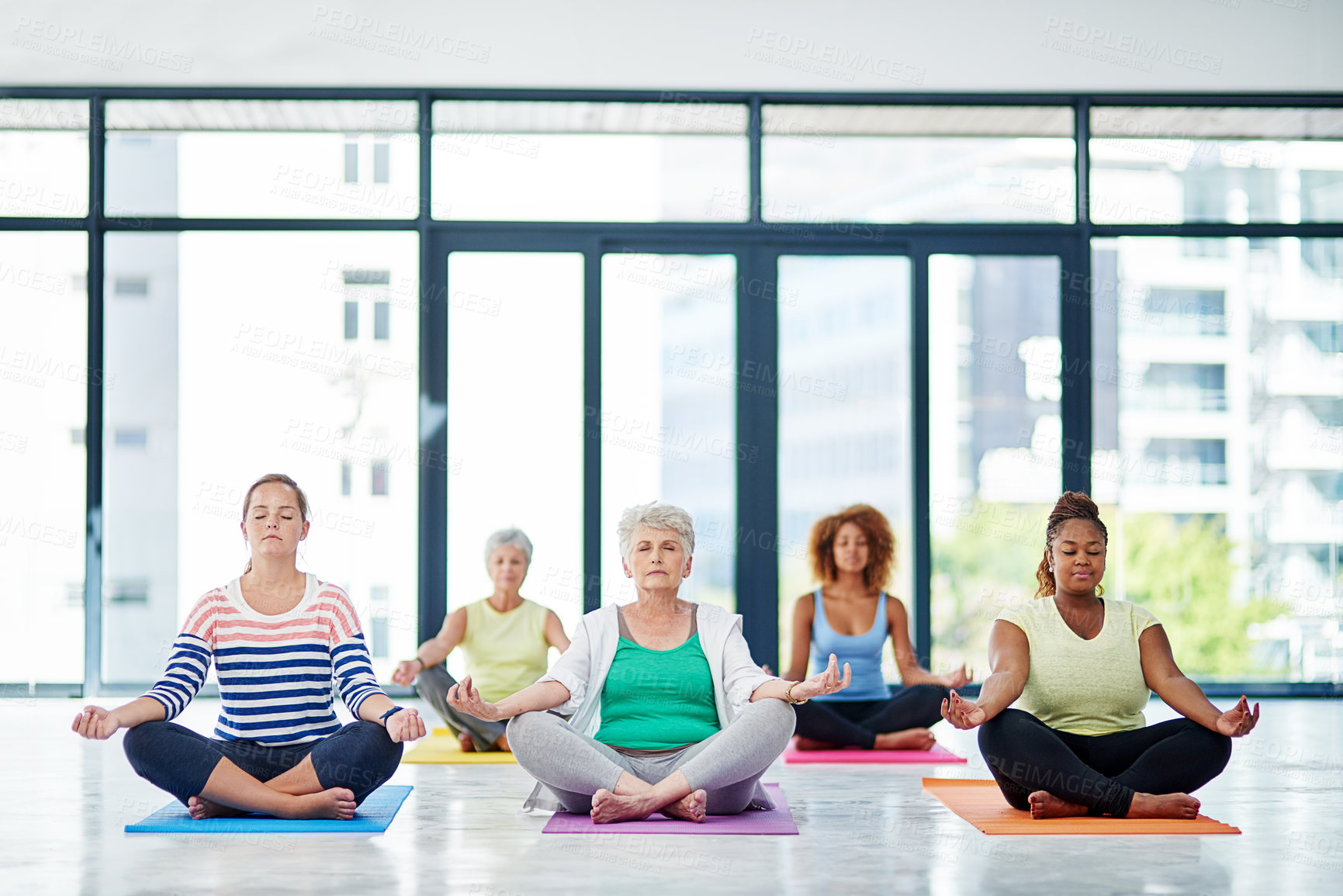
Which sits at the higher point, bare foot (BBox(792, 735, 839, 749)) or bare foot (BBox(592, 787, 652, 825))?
bare foot (BBox(592, 787, 652, 825))

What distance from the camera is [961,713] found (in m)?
3.20

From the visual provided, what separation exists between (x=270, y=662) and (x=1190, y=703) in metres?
2.26

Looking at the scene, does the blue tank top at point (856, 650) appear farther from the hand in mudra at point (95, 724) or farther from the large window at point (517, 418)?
the hand in mudra at point (95, 724)

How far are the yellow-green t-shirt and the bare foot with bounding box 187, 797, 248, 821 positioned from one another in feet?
6.60

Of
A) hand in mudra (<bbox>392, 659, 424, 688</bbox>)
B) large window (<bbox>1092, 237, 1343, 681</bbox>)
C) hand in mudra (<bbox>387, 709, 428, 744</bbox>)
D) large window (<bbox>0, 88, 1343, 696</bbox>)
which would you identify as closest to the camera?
hand in mudra (<bbox>387, 709, 428, 744</bbox>)

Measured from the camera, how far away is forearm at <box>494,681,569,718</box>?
324cm

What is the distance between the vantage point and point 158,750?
3.21 meters

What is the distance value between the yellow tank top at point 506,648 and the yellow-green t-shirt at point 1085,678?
78.3 inches

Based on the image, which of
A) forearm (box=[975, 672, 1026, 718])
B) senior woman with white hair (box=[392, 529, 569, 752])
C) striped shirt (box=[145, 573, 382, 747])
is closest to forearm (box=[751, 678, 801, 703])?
forearm (box=[975, 672, 1026, 718])

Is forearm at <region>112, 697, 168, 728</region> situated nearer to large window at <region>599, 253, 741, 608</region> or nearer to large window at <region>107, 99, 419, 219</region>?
large window at <region>599, 253, 741, 608</region>

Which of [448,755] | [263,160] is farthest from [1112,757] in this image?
[263,160]

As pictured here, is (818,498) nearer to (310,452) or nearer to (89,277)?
(310,452)

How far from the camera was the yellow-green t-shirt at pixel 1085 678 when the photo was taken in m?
3.46

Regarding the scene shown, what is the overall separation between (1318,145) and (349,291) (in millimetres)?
4551
